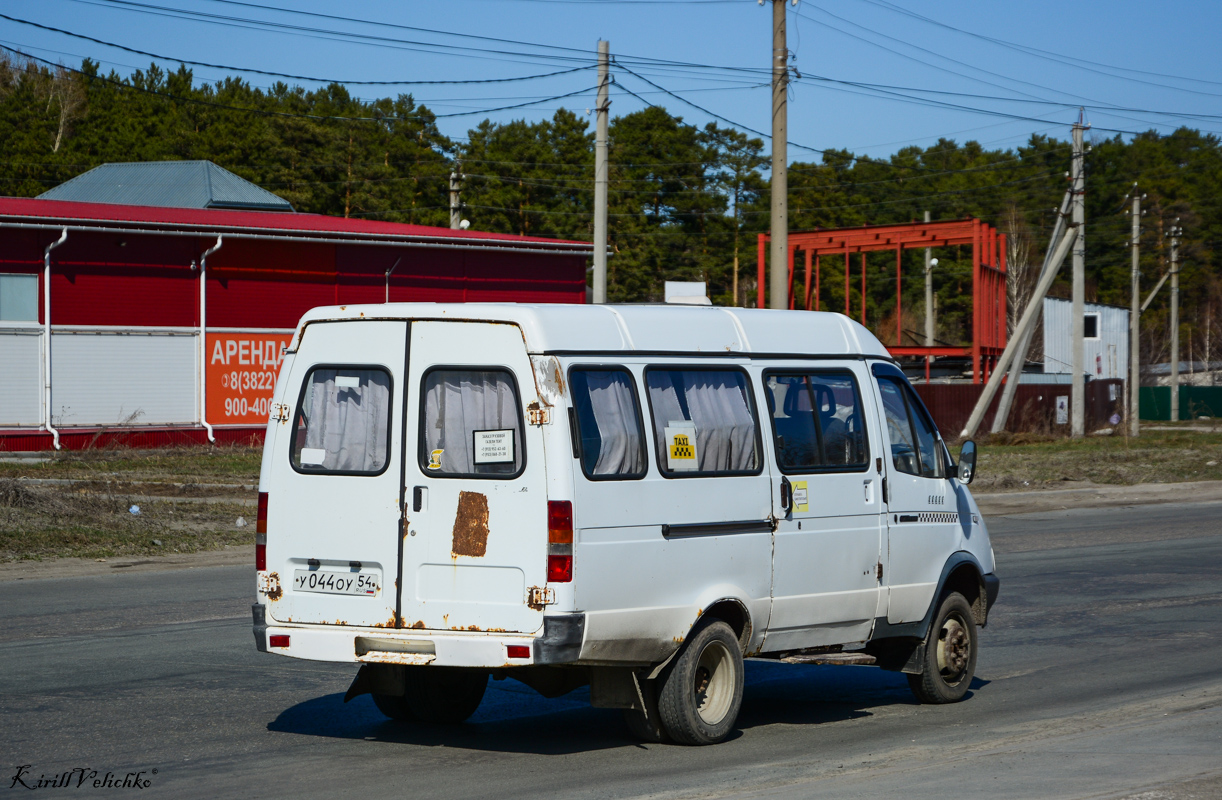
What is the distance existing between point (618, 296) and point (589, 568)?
235 feet

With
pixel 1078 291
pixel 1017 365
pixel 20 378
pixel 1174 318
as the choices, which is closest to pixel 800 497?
pixel 20 378

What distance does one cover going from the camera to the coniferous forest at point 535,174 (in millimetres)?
76188

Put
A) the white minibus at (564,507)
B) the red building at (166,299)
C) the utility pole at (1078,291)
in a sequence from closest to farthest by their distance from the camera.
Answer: the white minibus at (564,507), the red building at (166,299), the utility pole at (1078,291)

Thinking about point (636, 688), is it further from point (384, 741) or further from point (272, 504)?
point (272, 504)

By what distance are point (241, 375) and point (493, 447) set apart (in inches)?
1194

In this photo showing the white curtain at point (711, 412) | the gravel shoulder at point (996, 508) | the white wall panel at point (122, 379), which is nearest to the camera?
the white curtain at point (711, 412)

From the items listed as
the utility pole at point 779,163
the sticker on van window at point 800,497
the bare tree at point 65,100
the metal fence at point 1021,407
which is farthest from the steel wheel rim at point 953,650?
the bare tree at point 65,100

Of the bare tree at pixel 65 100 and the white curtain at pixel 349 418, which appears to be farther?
the bare tree at pixel 65 100

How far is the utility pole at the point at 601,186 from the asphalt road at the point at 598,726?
1569 centimetres

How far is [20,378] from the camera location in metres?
32.2

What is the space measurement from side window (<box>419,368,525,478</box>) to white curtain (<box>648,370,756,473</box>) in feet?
2.72

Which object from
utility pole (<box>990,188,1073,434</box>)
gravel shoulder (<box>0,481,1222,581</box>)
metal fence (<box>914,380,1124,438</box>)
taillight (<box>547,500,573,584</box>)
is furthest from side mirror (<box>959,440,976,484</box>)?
metal fence (<box>914,380,1124,438</box>)

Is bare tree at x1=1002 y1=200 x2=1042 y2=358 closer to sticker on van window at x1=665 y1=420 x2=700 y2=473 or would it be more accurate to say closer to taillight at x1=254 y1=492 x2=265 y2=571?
sticker on van window at x1=665 y1=420 x2=700 y2=473

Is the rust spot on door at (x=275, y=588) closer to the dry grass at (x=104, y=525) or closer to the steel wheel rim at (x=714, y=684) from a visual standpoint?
the steel wheel rim at (x=714, y=684)
